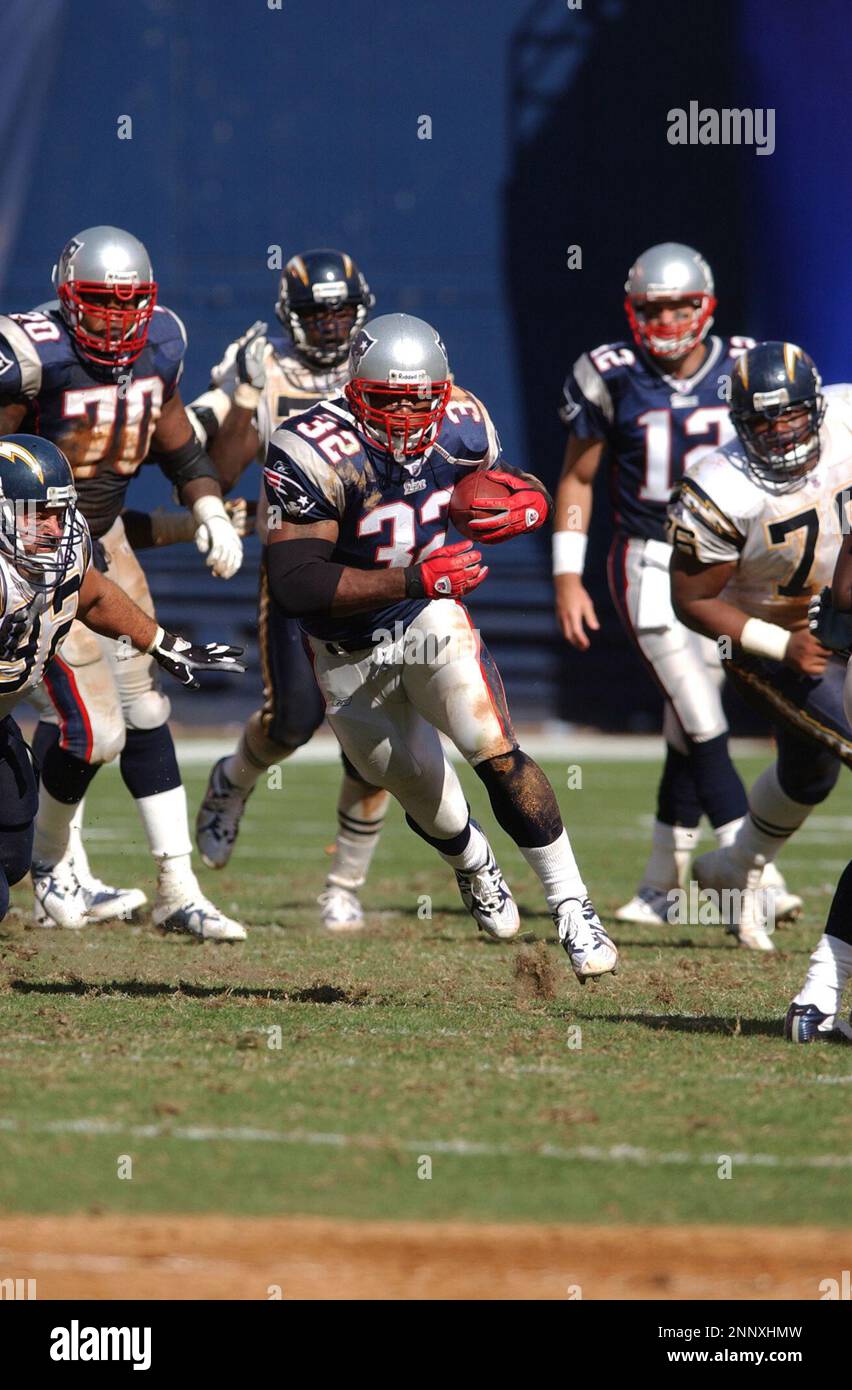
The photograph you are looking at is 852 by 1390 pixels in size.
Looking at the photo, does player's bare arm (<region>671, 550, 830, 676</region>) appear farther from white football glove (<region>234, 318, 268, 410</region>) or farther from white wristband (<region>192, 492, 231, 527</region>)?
white football glove (<region>234, 318, 268, 410</region>)

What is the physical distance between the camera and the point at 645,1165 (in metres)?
3.73

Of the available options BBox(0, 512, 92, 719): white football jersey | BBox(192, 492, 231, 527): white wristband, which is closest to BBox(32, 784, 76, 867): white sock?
BBox(192, 492, 231, 527): white wristband

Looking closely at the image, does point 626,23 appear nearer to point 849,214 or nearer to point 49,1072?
point 849,214

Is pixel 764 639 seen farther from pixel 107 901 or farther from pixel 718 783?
pixel 107 901

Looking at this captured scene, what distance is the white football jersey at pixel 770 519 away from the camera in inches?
237

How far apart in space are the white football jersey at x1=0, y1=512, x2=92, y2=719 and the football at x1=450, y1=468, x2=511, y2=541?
→ 1012 millimetres

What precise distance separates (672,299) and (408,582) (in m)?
2.89

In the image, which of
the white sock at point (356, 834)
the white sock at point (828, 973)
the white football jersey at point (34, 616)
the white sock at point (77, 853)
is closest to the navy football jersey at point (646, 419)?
the white sock at point (356, 834)

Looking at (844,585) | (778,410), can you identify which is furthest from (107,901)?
(844,585)

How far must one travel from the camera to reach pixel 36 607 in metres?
5.05

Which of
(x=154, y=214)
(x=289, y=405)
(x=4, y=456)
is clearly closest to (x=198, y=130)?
(x=154, y=214)

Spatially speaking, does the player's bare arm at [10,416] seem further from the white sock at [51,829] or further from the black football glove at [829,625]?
the black football glove at [829,625]

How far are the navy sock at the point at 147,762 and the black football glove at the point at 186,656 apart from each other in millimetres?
1266

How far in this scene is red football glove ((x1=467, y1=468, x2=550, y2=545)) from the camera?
17.4ft
